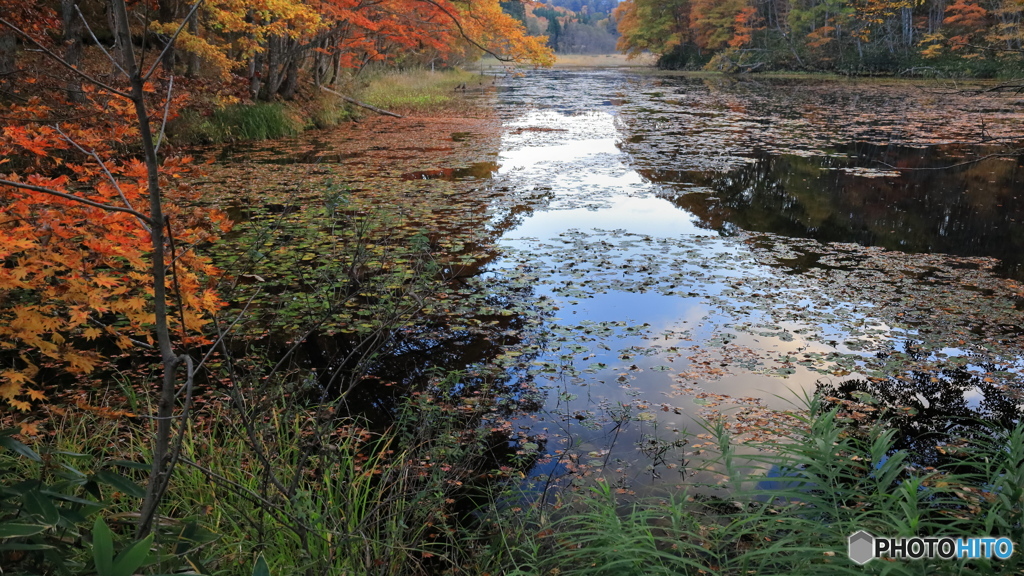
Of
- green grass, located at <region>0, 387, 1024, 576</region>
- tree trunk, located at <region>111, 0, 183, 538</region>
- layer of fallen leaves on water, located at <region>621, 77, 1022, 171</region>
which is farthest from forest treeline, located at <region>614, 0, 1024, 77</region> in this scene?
tree trunk, located at <region>111, 0, 183, 538</region>

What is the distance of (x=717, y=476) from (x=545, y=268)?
11.2 feet

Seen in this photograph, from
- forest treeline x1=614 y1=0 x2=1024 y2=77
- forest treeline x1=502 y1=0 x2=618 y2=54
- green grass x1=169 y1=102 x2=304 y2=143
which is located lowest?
green grass x1=169 y1=102 x2=304 y2=143

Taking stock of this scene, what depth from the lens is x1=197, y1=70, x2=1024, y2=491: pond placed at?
3.78m

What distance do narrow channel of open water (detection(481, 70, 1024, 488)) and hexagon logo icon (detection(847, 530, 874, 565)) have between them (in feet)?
4.63

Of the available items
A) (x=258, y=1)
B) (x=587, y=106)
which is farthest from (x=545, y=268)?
(x=587, y=106)

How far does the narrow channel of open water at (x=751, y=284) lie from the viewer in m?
3.83

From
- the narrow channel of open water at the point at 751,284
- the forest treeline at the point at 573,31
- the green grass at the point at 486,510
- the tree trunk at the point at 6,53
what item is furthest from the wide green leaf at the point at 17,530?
the forest treeline at the point at 573,31

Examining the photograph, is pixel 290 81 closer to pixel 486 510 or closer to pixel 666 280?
pixel 666 280

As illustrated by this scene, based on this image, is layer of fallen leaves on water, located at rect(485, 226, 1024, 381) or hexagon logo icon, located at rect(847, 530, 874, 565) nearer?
hexagon logo icon, located at rect(847, 530, 874, 565)

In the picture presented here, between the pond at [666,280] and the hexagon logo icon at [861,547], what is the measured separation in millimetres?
909

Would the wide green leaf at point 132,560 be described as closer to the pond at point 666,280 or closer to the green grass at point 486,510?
the green grass at point 486,510

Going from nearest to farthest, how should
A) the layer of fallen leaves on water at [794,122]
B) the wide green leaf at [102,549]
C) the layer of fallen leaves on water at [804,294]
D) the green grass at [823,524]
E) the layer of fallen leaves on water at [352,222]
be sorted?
1. the wide green leaf at [102,549]
2. the green grass at [823,524]
3. the layer of fallen leaves on water at [352,222]
4. the layer of fallen leaves on water at [804,294]
5. the layer of fallen leaves on water at [794,122]

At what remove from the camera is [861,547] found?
5.62ft

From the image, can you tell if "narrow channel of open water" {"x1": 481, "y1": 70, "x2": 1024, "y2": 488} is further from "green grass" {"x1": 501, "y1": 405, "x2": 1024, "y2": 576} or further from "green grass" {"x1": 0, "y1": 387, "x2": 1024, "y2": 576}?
"green grass" {"x1": 501, "y1": 405, "x2": 1024, "y2": 576}
